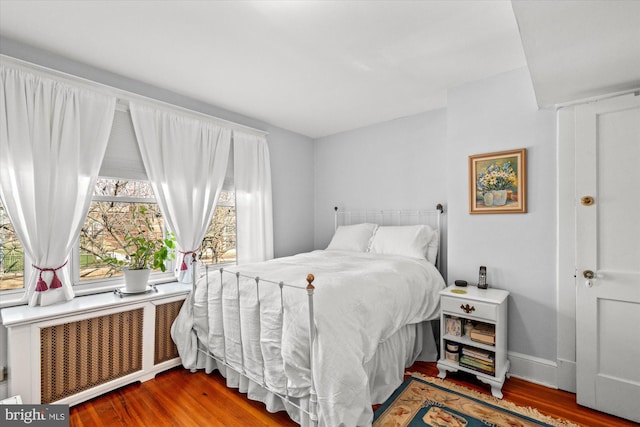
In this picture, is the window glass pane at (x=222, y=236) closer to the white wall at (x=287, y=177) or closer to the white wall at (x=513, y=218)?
the white wall at (x=287, y=177)

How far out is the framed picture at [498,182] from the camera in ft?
7.97

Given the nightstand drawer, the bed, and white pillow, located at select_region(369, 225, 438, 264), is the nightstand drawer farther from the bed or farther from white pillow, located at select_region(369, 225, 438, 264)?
white pillow, located at select_region(369, 225, 438, 264)

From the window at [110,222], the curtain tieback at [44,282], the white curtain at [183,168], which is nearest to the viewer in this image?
the curtain tieback at [44,282]

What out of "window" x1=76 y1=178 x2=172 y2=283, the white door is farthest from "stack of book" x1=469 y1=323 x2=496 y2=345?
"window" x1=76 y1=178 x2=172 y2=283

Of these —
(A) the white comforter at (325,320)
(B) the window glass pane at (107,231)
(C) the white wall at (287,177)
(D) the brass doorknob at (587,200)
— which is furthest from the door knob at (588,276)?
(B) the window glass pane at (107,231)

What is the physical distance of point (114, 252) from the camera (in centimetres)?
272

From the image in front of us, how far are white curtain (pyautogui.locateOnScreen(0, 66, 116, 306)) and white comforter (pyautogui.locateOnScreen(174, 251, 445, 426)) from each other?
1.04 meters

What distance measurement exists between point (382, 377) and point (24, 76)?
10.8ft

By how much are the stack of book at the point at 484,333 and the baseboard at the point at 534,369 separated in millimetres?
393

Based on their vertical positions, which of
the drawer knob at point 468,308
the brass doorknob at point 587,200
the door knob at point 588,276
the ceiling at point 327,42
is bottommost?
the drawer knob at point 468,308

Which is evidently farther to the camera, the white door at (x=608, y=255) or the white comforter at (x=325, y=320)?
the white door at (x=608, y=255)

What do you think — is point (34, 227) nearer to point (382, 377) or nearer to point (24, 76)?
point (24, 76)

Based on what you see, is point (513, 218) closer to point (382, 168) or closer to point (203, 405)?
point (382, 168)

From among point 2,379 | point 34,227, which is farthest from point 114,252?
point 2,379
